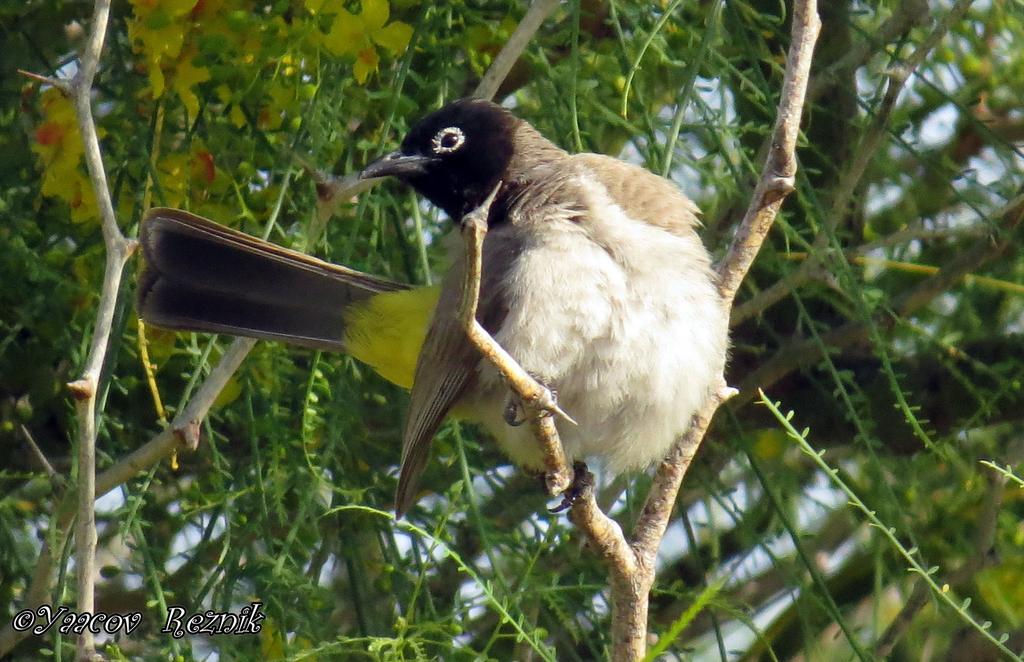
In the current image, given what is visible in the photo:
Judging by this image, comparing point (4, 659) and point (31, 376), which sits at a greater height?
A: point (31, 376)

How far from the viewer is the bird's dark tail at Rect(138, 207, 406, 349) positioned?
3229 mm

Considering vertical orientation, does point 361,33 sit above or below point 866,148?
above

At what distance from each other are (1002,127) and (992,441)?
1101mm

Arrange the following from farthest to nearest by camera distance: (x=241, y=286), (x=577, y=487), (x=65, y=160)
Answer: (x=241, y=286)
(x=65, y=160)
(x=577, y=487)

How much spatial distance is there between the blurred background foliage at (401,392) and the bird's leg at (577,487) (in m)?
0.09

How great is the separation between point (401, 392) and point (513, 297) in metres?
0.86

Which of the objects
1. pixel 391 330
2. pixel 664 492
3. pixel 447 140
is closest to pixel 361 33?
pixel 447 140

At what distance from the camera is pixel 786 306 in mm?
4285

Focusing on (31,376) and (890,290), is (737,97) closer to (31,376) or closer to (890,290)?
(890,290)

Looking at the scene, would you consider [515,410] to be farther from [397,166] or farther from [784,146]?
[784,146]

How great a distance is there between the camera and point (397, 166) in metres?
3.19

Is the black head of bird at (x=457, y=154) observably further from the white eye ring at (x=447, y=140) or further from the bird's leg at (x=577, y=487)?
the bird's leg at (x=577, y=487)

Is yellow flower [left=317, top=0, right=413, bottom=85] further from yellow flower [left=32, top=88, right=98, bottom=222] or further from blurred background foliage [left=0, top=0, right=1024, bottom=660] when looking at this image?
yellow flower [left=32, top=88, right=98, bottom=222]

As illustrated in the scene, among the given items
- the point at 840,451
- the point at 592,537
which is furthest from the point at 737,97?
the point at 592,537
